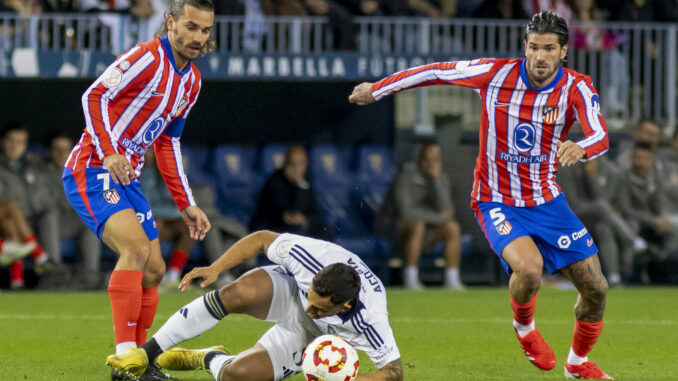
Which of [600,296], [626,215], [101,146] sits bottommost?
[626,215]

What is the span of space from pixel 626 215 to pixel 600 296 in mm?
6680

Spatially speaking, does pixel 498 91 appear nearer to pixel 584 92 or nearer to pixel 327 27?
pixel 584 92

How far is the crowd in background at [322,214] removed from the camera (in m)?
11.8

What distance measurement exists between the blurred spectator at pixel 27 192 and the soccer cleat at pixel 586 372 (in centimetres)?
708

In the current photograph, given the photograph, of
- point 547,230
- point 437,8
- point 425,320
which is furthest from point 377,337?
point 437,8

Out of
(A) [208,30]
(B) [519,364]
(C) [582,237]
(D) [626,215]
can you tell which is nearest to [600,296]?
(C) [582,237]

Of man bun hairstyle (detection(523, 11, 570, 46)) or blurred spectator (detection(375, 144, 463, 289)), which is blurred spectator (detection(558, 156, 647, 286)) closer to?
blurred spectator (detection(375, 144, 463, 289))

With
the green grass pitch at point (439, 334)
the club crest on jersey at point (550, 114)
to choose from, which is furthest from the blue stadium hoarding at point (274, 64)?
the club crest on jersey at point (550, 114)

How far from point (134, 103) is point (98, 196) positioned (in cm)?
55

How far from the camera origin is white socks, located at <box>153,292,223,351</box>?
18.1 feet

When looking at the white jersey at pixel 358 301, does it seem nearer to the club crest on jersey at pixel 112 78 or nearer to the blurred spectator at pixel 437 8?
the club crest on jersey at pixel 112 78

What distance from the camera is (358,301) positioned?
532 centimetres

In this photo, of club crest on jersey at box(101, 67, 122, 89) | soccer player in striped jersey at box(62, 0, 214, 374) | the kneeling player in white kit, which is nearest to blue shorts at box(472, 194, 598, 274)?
the kneeling player in white kit

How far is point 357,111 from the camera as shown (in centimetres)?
1320
